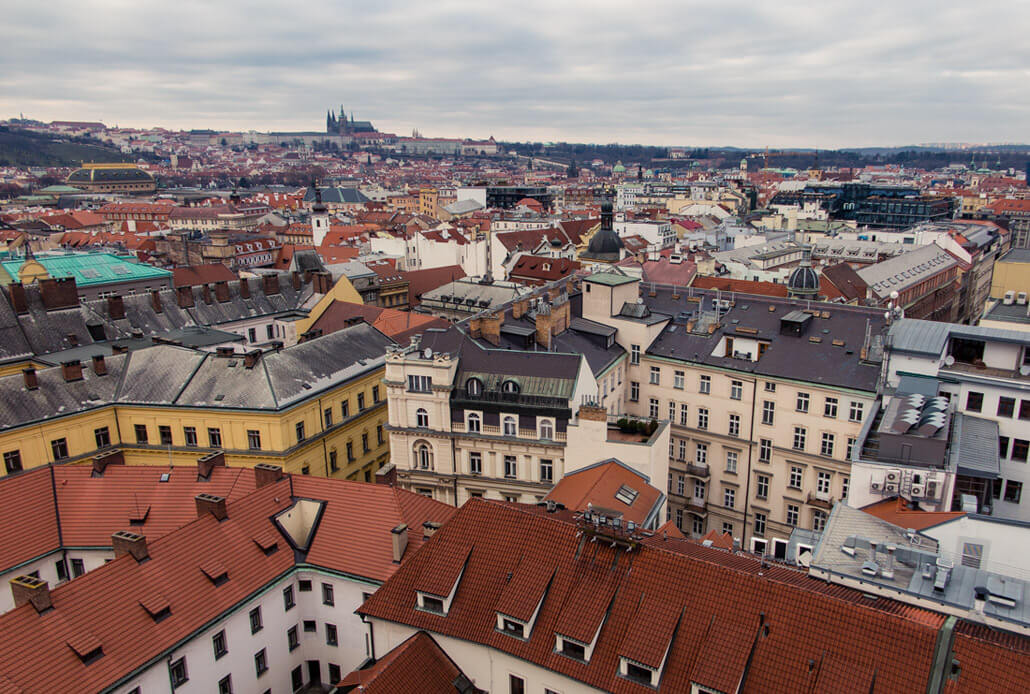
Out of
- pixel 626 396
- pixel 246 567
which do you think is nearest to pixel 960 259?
pixel 626 396

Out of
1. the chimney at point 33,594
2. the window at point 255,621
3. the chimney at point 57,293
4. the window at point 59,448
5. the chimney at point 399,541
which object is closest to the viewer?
the chimney at point 33,594

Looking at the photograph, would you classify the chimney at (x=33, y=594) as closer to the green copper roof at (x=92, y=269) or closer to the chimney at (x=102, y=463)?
the chimney at (x=102, y=463)

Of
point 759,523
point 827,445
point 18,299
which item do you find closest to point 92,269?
point 18,299

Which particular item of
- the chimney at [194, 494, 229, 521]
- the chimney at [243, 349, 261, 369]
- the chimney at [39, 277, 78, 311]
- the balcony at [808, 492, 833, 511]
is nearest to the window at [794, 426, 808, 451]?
the balcony at [808, 492, 833, 511]

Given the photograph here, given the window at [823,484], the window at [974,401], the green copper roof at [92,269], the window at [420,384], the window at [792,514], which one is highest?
the green copper roof at [92,269]

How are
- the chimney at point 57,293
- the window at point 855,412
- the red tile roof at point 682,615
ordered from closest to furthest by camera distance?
the red tile roof at point 682,615 → the window at point 855,412 → the chimney at point 57,293

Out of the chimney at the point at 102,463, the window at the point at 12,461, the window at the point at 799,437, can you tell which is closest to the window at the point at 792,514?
the window at the point at 799,437

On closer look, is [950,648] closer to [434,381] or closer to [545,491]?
[545,491]
